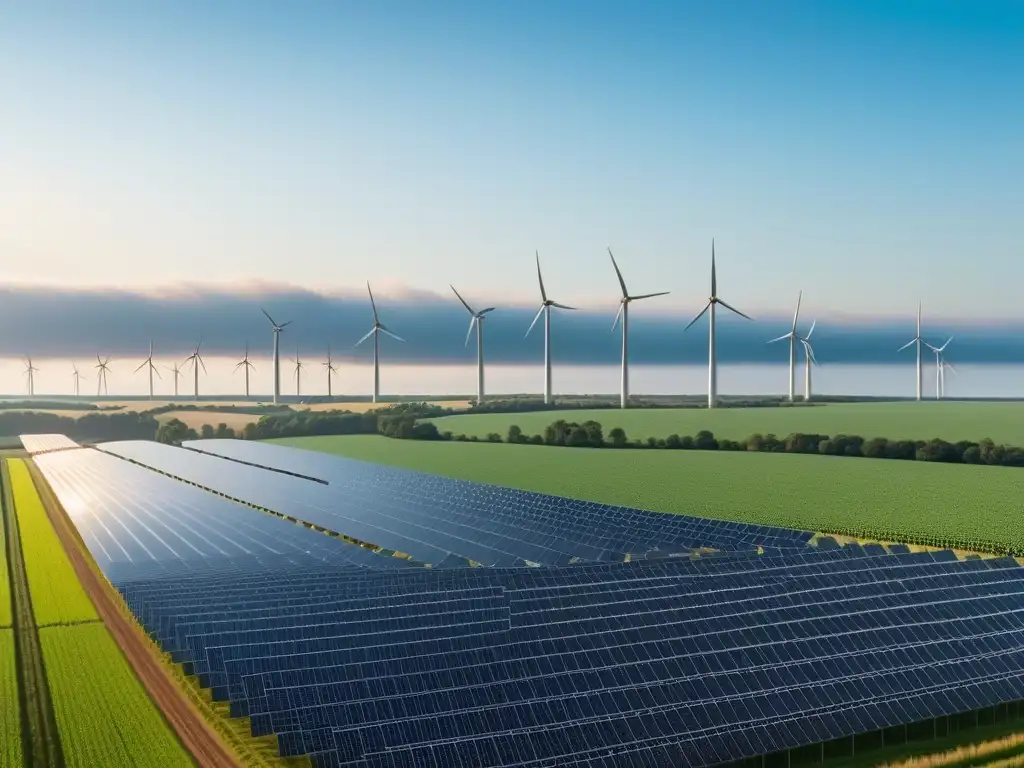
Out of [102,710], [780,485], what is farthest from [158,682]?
[780,485]

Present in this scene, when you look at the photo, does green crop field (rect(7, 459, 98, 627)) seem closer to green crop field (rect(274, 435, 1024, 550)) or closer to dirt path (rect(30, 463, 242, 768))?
dirt path (rect(30, 463, 242, 768))

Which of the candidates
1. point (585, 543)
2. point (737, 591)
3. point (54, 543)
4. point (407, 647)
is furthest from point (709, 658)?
point (54, 543)

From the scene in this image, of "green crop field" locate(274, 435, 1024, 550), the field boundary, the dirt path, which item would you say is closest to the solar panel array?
the dirt path

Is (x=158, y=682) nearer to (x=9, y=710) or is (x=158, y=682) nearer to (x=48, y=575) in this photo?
(x=9, y=710)

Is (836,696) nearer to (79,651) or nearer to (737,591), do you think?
(737,591)

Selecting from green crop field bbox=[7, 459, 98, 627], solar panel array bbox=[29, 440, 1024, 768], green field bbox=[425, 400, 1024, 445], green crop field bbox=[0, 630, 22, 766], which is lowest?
green crop field bbox=[7, 459, 98, 627]

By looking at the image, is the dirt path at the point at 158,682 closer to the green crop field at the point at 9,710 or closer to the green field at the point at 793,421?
the green crop field at the point at 9,710
